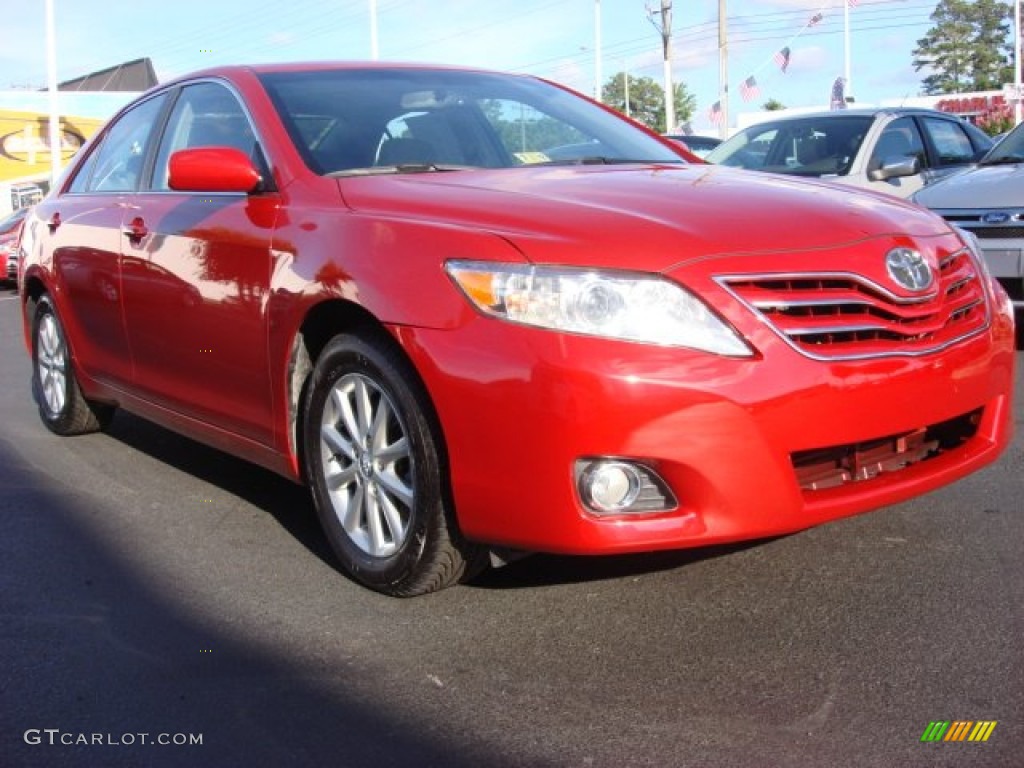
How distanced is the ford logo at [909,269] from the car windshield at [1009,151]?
17.6 feet

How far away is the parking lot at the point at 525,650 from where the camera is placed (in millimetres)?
2709

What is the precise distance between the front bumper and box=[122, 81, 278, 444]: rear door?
0.93 meters

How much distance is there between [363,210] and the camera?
3602 mm

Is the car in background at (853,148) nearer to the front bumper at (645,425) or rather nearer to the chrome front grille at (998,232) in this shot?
the chrome front grille at (998,232)

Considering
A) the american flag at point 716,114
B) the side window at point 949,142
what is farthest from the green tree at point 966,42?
the side window at point 949,142

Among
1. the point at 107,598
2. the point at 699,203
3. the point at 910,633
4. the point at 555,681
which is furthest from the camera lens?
the point at 107,598

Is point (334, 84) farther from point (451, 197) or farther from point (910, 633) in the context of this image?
point (910, 633)

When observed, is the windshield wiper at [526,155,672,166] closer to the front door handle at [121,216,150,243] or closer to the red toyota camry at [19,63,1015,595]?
the red toyota camry at [19,63,1015,595]

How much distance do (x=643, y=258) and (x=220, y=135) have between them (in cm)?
210

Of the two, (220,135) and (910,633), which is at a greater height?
(220,135)

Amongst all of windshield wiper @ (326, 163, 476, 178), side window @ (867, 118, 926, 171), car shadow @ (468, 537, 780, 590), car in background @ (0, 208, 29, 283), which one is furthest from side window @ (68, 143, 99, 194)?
car in background @ (0, 208, 29, 283)

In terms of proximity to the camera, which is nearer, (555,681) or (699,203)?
(555,681)

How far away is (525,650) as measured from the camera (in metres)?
3.22

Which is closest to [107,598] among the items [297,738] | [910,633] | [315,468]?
[315,468]
